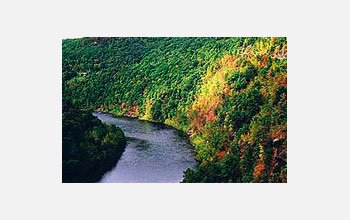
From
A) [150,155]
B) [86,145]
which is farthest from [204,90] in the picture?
[86,145]

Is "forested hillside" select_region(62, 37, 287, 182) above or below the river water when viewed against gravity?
above

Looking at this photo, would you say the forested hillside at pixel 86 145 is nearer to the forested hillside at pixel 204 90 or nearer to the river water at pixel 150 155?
the river water at pixel 150 155

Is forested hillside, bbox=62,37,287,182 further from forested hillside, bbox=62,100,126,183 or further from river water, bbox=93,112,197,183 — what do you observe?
forested hillside, bbox=62,100,126,183

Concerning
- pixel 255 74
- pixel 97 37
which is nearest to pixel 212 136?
pixel 255 74

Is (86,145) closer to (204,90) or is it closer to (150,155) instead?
(150,155)

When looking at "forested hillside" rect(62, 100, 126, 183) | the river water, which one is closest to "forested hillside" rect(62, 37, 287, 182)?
the river water

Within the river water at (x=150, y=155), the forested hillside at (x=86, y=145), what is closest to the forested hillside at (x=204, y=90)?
the river water at (x=150, y=155)

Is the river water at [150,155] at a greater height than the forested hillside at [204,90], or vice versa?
the forested hillside at [204,90]
